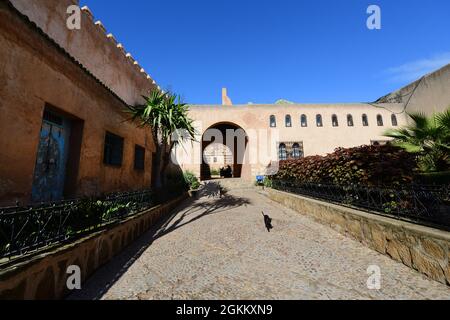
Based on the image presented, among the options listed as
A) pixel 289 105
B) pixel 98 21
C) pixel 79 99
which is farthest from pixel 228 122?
pixel 79 99

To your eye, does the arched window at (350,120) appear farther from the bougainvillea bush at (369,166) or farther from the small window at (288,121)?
the bougainvillea bush at (369,166)

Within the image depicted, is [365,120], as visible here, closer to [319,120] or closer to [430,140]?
[319,120]

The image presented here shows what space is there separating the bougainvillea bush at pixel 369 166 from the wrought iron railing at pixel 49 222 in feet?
19.7

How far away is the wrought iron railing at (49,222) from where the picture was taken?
93.1 inches

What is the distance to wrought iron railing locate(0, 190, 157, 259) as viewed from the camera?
7.76ft

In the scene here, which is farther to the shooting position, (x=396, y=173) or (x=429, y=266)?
(x=396, y=173)

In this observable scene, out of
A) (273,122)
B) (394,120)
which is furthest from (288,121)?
(394,120)

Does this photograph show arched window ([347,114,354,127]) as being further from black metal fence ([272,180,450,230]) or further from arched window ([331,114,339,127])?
black metal fence ([272,180,450,230])

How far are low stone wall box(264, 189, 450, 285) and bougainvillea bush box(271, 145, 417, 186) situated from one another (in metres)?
1.03

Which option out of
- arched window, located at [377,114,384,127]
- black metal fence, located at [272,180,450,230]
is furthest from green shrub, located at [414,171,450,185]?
arched window, located at [377,114,384,127]

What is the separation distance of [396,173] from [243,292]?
4.48 meters

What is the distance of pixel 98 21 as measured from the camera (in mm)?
7797
